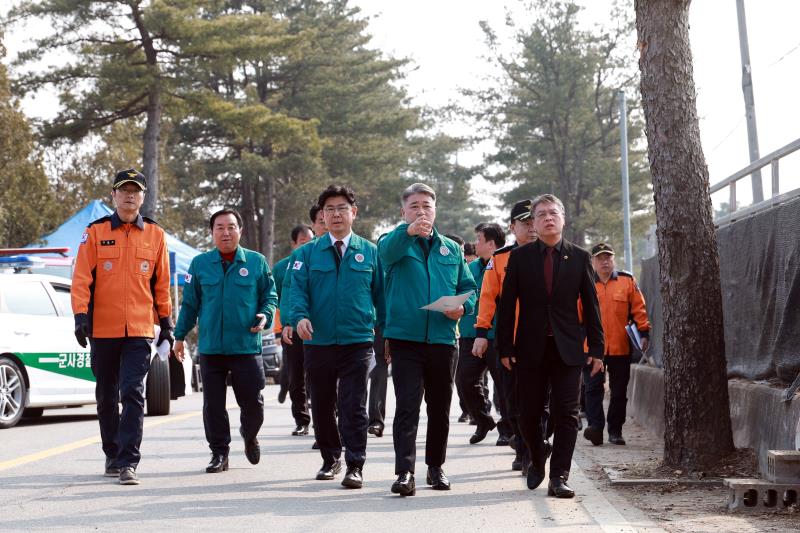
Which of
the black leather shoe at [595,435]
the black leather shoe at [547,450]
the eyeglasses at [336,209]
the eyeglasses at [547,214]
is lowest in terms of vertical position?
the black leather shoe at [595,435]

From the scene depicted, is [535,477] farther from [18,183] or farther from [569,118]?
[569,118]

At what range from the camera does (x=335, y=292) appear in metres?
8.57

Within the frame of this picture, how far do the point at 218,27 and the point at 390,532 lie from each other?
1115 inches

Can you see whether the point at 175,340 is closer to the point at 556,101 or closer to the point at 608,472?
the point at 608,472

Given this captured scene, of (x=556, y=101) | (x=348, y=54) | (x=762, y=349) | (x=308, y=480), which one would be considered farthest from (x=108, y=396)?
(x=556, y=101)

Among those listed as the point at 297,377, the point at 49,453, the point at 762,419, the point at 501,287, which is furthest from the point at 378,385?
the point at 762,419

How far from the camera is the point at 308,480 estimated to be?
8914 mm

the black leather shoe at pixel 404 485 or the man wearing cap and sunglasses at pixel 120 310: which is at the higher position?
the man wearing cap and sunglasses at pixel 120 310

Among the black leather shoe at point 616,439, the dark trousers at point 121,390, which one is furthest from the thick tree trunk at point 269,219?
the dark trousers at point 121,390

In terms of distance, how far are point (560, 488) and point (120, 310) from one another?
322cm

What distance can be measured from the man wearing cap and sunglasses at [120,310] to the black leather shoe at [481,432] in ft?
13.4

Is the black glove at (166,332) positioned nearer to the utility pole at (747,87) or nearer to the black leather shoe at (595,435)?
the black leather shoe at (595,435)

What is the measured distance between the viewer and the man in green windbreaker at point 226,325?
9.30m

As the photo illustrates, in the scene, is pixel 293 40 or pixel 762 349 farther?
pixel 293 40
